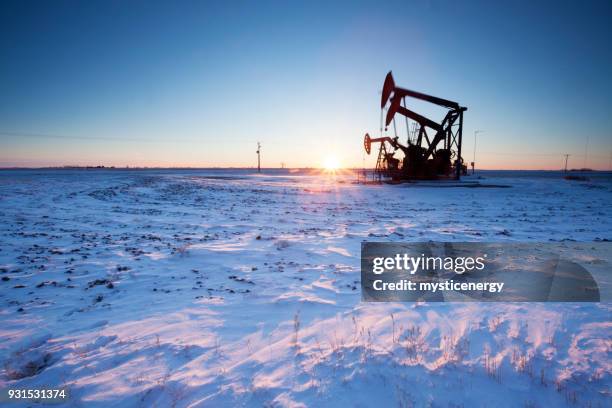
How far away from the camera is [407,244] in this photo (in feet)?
19.5

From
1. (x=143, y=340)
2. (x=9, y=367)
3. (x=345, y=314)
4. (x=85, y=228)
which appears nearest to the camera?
(x=9, y=367)

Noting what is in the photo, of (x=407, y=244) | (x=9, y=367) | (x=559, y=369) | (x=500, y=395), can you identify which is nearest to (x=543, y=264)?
(x=407, y=244)

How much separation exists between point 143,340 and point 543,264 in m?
5.89

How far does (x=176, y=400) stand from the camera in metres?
2.00

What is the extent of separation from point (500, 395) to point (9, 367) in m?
3.92

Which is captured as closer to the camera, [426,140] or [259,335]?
[259,335]

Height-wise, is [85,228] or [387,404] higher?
[85,228]

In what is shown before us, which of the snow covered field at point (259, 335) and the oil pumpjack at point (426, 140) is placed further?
the oil pumpjack at point (426, 140)

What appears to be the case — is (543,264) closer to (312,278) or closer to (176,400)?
(312,278)

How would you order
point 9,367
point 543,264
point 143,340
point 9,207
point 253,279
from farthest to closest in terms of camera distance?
1. point 9,207
2. point 543,264
3. point 253,279
4. point 143,340
5. point 9,367

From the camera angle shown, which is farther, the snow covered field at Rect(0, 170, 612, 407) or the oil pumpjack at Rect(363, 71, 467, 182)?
the oil pumpjack at Rect(363, 71, 467, 182)

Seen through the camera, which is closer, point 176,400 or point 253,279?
point 176,400

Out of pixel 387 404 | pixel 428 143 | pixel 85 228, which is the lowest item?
pixel 387 404

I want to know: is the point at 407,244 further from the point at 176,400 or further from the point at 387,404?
the point at 176,400
